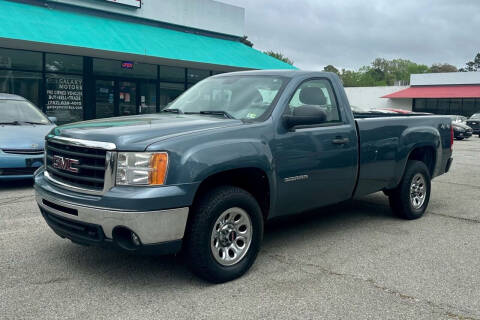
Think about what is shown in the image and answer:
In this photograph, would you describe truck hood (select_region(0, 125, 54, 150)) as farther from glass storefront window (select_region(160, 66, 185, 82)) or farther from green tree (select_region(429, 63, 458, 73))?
green tree (select_region(429, 63, 458, 73))

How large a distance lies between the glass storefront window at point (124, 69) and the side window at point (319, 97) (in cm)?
1430

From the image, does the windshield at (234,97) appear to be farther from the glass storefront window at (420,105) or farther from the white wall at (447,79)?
the glass storefront window at (420,105)

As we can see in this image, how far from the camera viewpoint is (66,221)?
388 centimetres

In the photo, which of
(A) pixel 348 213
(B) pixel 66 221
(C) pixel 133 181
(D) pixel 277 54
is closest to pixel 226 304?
(C) pixel 133 181

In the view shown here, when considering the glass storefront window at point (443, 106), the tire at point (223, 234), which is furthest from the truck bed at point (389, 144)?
the glass storefront window at point (443, 106)

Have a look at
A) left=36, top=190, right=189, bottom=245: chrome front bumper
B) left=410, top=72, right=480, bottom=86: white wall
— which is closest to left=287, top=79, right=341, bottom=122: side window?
left=36, top=190, right=189, bottom=245: chrome front bumper

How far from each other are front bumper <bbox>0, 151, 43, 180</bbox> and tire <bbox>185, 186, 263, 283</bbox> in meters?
4.92

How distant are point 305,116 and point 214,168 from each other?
Answer: 1.09m

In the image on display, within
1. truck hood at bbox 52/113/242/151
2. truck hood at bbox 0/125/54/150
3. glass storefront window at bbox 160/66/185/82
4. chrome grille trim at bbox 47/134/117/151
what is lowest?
truck hood at bbox 0/125/54/150

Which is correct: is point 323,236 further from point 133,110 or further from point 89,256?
point 133,110

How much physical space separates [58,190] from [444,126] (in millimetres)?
5469

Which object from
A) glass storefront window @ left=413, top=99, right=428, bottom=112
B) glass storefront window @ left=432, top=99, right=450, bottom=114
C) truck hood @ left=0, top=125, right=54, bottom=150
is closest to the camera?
truck hood @ left=0, top=125, right=54, bottom=150

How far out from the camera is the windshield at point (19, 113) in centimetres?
867

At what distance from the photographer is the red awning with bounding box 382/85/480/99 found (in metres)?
38.9
